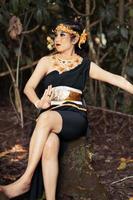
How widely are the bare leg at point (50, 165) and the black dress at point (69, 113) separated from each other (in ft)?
0.29

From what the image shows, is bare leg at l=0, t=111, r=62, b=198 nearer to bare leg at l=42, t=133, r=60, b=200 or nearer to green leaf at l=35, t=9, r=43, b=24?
bare leg at l=42, t=133, r=60, b=200

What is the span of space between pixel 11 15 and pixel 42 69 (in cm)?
193

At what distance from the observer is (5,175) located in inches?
173

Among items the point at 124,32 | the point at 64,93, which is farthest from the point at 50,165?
the point at 124,32

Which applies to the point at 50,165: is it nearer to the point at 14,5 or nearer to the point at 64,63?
the point at 64,63

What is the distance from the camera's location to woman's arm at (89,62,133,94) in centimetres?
380

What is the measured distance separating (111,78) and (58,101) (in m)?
0.38

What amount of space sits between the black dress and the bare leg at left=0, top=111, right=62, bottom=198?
7 centimetres

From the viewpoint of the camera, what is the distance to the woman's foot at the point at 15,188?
140 inches

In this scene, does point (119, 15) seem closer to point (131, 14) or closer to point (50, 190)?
point (131, 14)

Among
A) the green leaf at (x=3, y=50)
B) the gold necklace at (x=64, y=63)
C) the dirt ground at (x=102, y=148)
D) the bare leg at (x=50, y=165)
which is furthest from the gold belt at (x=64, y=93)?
the green leaf at (x=3, y=50)

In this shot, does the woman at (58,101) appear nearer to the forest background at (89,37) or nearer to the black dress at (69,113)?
the black dress at (69,113)

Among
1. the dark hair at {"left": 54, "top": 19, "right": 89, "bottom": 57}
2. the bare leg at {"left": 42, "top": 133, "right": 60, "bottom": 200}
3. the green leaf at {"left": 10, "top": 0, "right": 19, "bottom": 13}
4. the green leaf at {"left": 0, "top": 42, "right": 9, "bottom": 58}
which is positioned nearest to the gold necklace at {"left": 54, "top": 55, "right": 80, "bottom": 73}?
the dark hair at {"left": 54, "top": 19, "right": 89, "bottom": 57}

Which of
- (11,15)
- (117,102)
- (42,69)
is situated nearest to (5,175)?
(42,69)
